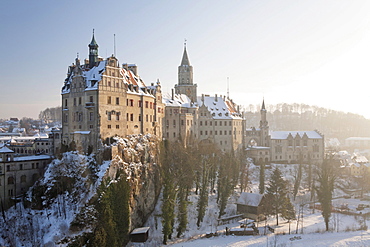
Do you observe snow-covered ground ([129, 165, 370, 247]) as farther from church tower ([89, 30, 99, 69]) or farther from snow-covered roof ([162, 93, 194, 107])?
church tower ([89, 30, 99, 69])

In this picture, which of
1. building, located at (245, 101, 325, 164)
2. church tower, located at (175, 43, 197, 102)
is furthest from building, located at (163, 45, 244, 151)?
building, located at (245, 101, 325, 164)

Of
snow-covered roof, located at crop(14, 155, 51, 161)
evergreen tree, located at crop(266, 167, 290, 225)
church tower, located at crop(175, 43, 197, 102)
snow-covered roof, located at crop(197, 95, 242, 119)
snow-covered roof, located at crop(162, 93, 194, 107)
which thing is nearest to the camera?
evergreen tree, located at crop(266, 167, 290, 225)

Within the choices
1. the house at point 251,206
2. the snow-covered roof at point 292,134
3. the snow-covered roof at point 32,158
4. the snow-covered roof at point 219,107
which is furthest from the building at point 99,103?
the snow-covered roof at point 292,134

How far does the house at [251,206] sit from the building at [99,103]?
71.6 ft

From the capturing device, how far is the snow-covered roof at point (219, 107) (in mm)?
89562

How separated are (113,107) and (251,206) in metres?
28.2

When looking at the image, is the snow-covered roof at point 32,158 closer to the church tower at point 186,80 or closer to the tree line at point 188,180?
the tree line at point 188,180

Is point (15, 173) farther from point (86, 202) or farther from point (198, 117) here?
point (198, 117)

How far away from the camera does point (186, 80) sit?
3723 inches

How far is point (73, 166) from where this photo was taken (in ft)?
160

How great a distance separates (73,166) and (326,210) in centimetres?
3905

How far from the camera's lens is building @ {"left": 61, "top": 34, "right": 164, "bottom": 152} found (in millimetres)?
51125

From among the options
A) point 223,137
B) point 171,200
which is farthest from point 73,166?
point 223,137

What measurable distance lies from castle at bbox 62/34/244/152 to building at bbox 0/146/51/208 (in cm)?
647
